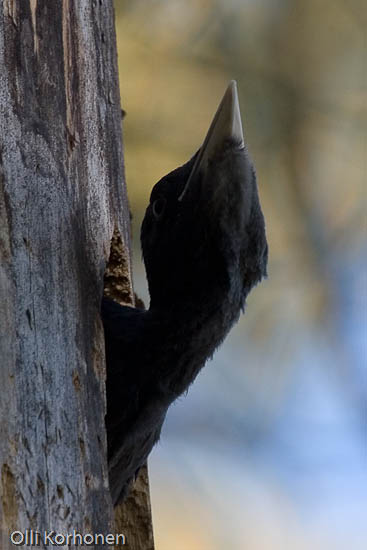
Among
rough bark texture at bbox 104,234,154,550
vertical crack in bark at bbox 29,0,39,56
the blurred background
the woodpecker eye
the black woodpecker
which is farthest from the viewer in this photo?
the blurred background

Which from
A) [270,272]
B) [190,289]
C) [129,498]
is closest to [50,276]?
[190,289]

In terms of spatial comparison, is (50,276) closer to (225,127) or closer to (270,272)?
(225,127)

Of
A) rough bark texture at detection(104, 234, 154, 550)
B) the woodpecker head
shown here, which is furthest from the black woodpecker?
rough bark texture at detection(104, 234, 154, 550)

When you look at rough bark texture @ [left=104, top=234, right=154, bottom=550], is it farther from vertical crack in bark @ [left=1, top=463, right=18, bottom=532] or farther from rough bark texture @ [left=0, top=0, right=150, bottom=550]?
vertical crack in bark @ [left=1, top=463, right=18, bottom=532]

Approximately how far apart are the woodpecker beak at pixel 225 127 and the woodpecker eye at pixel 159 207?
0.13 meters

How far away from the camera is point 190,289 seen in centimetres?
172

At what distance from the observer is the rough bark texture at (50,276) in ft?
4.35

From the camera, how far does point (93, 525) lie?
1.45 metres

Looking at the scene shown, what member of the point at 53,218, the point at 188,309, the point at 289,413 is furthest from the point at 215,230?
the point at 289,413

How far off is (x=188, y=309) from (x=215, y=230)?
0.13 m

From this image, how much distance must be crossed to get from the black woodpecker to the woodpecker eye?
0.7 inches

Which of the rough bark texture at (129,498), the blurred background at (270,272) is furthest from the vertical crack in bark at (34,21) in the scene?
the blurred background at (270,272)

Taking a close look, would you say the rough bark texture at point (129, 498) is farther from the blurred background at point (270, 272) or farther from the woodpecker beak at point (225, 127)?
the blurred background at point (270, 272)

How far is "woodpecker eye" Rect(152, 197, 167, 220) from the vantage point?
180 cm
